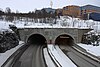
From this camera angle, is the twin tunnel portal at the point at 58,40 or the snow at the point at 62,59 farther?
the twin tunnel portal at the point at 58,40

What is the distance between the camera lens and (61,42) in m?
64.0

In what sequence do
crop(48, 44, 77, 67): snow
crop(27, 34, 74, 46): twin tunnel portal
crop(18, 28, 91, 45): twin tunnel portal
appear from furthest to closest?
1. crop(27, 34, 74, 46): twin tunnel portal
2. crop(18, 28, 91, 45): twin tunnel portal
3. crop(48, 44, 77, 67): snow

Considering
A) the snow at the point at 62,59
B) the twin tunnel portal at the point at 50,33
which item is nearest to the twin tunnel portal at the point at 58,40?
the twin tunnel portal at the point at 50,33

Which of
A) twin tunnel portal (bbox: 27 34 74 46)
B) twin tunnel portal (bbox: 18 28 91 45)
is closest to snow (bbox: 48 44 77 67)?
twin tunnel portal (bbox: 18 28 91 45)

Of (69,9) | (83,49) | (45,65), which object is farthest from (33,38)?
(69,9)

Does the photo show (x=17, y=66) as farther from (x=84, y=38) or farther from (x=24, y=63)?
(x=84, y=38)

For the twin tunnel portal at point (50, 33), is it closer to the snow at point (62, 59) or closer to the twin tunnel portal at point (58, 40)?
the twin tunnel portal at point (58, 40)

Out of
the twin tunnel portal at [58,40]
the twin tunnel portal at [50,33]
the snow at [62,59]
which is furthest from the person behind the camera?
the twin tunnel portal at [58,40]

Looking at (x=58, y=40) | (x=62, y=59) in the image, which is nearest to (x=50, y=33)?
(x=58, y=40)

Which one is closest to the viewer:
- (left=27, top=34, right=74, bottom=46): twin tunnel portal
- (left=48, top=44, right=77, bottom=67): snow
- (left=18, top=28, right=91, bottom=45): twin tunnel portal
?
(left=48, top=44, right=77, bottom=67): snow

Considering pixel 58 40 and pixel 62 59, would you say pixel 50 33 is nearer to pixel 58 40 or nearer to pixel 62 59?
pixel 58 40

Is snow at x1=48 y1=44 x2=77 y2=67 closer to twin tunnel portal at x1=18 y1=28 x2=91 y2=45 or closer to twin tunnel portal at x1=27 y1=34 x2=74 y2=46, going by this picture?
twin tunnel portal at x1=18 y1=28 x2=91 y2=45

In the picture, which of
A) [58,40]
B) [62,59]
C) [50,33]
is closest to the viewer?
[62,59]

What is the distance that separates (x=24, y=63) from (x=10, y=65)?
386cm
